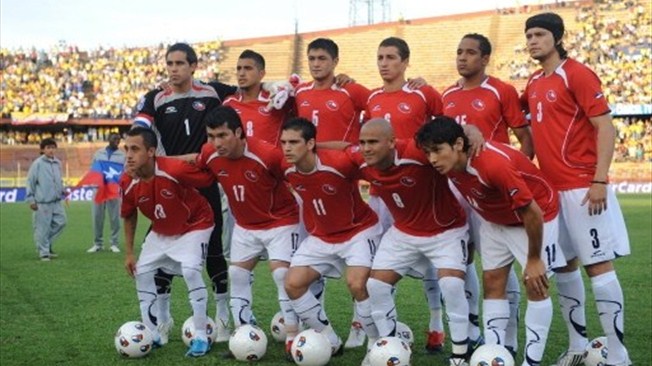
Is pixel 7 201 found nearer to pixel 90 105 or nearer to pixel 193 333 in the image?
pixel 90 105

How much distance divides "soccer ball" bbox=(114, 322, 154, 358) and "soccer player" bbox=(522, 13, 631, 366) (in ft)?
12.3

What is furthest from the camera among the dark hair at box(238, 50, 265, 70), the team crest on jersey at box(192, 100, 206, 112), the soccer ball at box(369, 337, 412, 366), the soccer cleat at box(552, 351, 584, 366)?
the team crest on jersey at box(192, 100, 206, 112)

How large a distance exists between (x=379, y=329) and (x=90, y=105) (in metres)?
49.8

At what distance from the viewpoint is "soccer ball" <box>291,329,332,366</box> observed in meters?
7.62

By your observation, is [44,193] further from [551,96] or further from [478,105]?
[551,96]

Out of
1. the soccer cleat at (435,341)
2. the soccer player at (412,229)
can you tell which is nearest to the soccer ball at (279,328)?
the soccer cleat at (435,341)

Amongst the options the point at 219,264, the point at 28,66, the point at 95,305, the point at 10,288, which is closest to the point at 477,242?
the point at 219,264

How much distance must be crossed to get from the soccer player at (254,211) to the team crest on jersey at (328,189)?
21.3 inches

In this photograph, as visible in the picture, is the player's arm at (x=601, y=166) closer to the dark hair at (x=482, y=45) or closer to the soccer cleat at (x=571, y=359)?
the dark hair at (x=482, y=45)

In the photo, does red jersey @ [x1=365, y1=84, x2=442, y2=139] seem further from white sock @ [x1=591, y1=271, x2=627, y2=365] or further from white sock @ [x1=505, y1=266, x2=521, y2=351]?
white sock @ [x1=591, y1=271, x2=627, y2=365]

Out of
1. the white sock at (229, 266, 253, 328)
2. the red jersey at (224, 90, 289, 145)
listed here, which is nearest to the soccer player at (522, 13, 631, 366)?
the red jersey at (224, 90, 289, 145)

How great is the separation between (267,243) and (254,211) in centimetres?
32

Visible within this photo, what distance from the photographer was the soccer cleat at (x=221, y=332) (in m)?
9.02

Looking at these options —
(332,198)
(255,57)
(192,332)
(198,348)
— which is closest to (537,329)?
(332,198)
